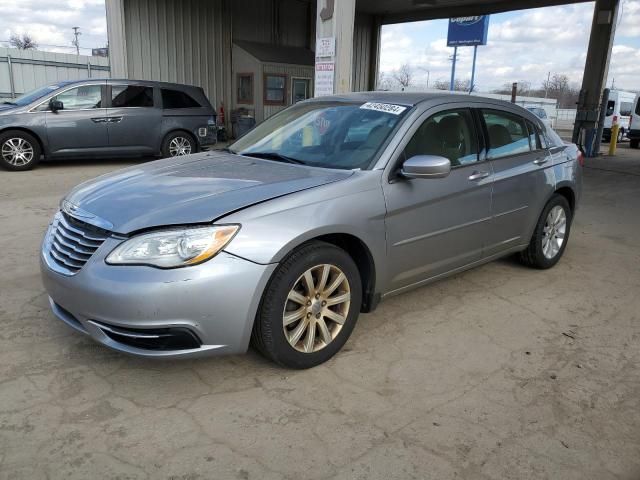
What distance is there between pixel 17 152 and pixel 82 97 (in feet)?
4.98

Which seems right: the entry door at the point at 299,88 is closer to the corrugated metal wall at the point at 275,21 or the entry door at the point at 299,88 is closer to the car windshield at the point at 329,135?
the corrugated metal wall at the point at 275,21

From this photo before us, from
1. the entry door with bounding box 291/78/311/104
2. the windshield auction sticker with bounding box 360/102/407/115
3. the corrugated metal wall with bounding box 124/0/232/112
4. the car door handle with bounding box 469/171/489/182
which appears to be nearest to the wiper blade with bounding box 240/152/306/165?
the windshield auction sticker with bounding box 360/102/407/115

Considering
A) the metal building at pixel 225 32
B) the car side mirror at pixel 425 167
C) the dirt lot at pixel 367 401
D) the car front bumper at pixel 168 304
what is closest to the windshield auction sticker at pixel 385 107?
the car side mirror at pixel 425 167

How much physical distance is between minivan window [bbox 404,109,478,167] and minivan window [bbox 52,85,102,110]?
27.3 feet

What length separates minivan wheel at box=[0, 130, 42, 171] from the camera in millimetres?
9586

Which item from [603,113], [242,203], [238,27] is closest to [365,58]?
[238,27]

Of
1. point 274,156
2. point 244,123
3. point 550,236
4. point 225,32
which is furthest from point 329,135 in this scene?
point 225,32

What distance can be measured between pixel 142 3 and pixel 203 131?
559cm

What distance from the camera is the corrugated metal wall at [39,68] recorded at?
15.8 meters

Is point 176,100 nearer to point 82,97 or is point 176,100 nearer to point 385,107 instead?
point 82,97

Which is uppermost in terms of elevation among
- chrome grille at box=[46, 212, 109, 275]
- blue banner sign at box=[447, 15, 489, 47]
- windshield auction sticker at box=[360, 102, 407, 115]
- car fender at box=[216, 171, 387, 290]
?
blue banner sign at box=[447, 15, 489, 47]

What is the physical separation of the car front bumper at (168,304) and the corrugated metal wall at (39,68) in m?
15.9

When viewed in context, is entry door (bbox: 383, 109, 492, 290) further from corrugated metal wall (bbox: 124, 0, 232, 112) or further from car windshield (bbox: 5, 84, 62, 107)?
corrugated metal wall (bbox: 124, 0, 232, 112)

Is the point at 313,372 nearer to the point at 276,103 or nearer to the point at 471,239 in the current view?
the point at 471,239
